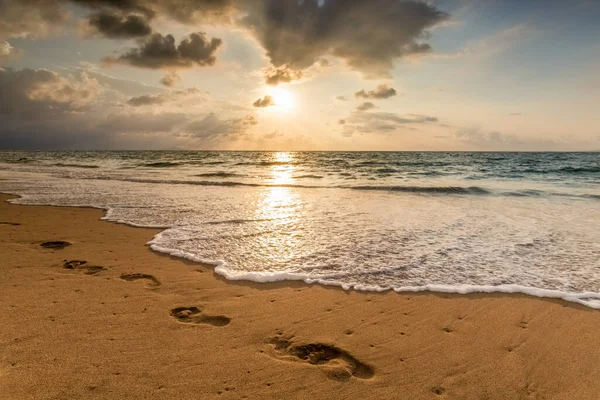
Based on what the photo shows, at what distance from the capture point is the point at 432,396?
9.46 ft

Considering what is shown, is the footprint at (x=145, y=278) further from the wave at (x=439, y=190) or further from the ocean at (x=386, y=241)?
the wave at (x=439, y=190)

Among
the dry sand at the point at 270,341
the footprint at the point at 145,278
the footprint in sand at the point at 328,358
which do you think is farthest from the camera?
the footprint at the point at 145,278

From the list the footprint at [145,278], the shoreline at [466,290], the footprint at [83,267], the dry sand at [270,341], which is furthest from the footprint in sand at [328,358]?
the footprint at [83,267]

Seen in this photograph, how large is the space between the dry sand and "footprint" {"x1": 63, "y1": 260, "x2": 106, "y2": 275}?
14cm

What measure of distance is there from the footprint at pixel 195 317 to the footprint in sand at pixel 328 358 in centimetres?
73

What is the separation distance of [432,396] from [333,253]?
363 centimetres

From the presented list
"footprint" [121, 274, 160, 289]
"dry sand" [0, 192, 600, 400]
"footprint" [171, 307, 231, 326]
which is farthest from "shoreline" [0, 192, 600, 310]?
"footprint" [171, 307, 231, 326]

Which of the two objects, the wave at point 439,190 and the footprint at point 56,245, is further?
the wave at point 439,190

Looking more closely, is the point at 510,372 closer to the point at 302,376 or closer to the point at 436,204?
the point at 302,376

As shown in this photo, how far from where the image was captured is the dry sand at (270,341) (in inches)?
116

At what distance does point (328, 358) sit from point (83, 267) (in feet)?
14.9

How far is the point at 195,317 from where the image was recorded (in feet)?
13.3

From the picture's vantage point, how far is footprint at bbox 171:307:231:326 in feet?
12.9

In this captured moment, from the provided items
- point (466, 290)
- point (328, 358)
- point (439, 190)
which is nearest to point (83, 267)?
point (328, 358)
